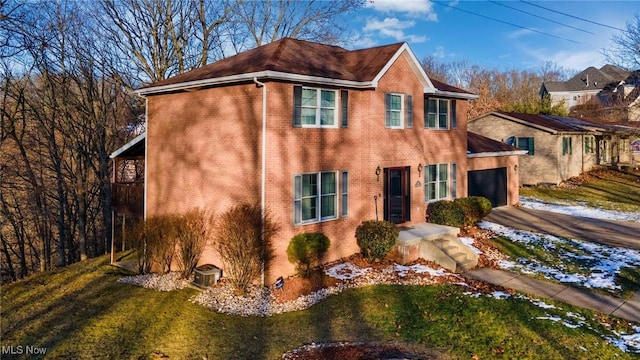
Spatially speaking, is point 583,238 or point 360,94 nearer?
point 360,94

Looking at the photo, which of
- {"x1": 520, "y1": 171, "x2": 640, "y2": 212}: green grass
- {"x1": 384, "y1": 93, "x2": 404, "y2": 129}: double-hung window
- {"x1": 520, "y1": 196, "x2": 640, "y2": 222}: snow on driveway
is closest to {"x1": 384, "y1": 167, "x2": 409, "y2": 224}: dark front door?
{"x1": 384, "y1": 93, "x2": 404, "y2": 129}: double-hung window

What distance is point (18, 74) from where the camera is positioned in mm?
21828

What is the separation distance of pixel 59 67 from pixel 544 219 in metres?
25.8

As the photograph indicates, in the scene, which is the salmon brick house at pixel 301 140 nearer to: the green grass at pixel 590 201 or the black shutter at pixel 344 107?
the black shutter at pixel 344 107

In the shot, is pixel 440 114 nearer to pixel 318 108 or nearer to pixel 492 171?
pixel 492 171

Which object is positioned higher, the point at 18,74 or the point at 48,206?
the point at 18,74

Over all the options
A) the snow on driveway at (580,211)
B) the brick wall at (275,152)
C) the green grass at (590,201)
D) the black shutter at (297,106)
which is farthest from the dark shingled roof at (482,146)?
the black shutter at (297,106)

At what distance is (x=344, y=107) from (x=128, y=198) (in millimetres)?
9257

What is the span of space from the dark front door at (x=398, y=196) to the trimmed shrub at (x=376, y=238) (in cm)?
201

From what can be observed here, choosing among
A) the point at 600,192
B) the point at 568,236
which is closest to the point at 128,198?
the point at 568,236

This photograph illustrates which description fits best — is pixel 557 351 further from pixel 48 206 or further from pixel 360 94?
pixel 48 206

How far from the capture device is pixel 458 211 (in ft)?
56.1

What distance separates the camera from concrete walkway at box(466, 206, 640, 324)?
419 inches

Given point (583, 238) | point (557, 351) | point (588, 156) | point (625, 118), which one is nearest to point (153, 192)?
point (557, 351)
